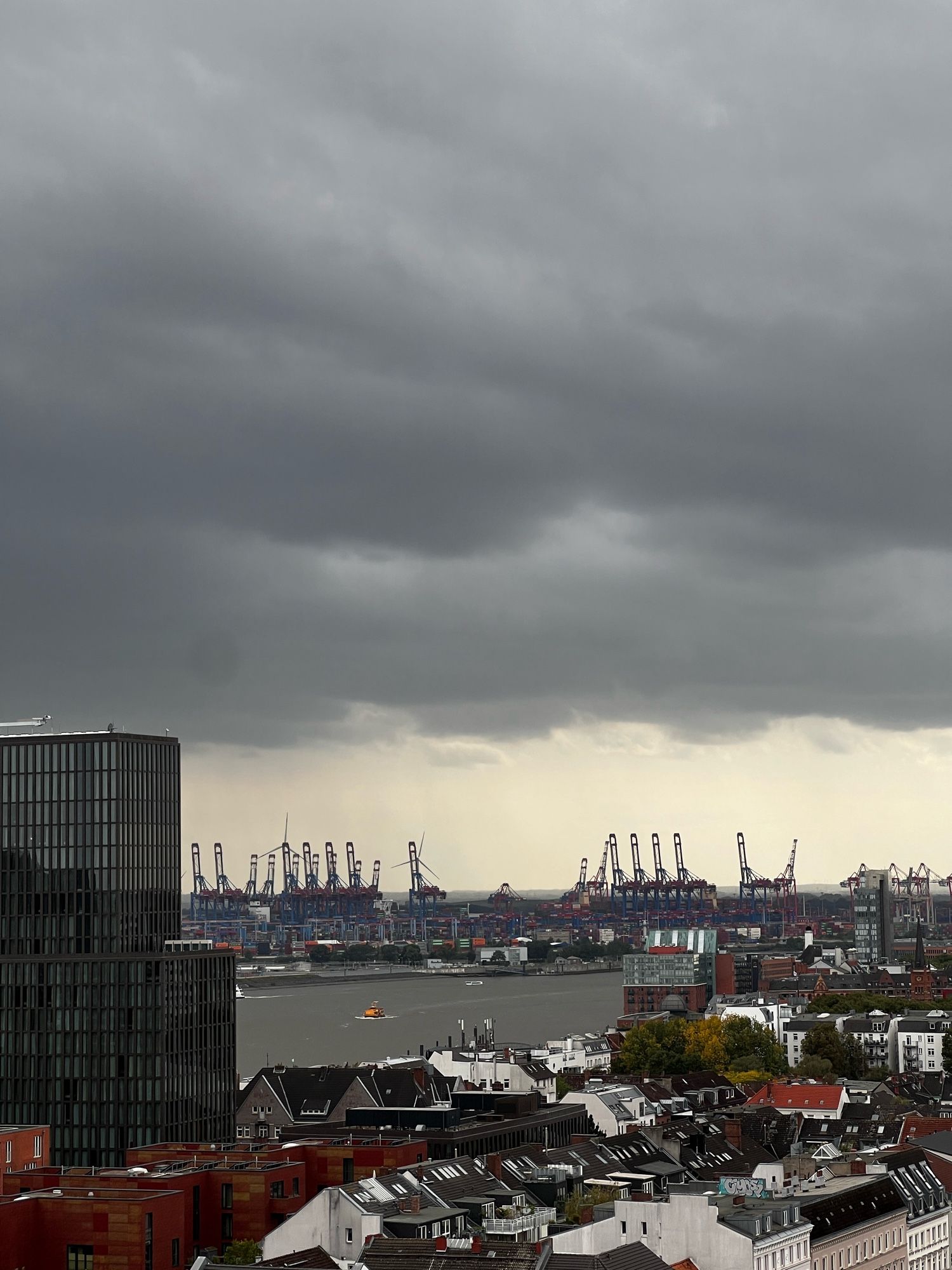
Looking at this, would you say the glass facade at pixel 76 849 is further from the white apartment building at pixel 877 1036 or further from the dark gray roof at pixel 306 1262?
the white apartment building at pixel 877 1036

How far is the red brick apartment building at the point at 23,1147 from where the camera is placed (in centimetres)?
5481

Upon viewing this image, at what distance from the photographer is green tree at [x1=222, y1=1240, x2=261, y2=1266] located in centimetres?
4547

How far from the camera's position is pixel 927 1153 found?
60.9m

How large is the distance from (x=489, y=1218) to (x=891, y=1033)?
256 ft

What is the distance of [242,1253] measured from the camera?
150 ft

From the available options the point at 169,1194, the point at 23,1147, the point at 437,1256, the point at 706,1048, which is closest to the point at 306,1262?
the point at 437,1256

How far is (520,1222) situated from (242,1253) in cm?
661

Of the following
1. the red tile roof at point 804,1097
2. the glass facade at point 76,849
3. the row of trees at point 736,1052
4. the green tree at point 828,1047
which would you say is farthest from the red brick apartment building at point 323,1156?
the green tree at point 828,1047

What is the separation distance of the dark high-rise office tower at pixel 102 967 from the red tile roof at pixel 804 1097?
949 inches

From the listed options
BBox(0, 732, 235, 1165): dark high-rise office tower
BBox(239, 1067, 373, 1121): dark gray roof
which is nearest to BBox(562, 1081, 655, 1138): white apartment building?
BBox(239, 1067, 373, 1121): dark gray roof

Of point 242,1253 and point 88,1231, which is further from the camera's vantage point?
point 242,1253

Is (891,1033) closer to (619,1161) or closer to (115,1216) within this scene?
(619,1161)

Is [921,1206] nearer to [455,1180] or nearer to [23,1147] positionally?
[455,1180]

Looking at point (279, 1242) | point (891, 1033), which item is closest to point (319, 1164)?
point (279, 1242)
